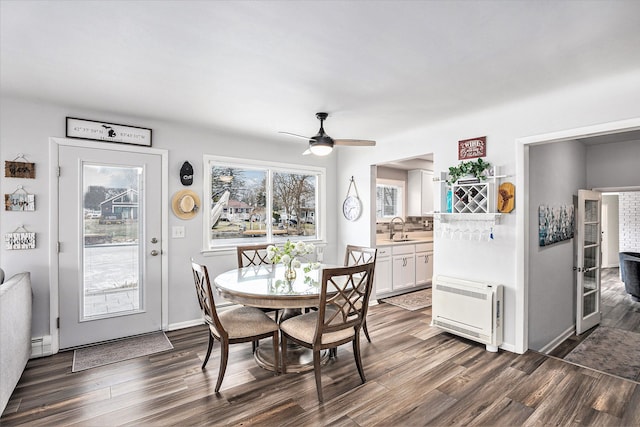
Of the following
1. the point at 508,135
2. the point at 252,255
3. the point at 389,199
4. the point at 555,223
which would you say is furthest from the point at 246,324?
the point at 389,199

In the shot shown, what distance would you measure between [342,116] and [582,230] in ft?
10.7

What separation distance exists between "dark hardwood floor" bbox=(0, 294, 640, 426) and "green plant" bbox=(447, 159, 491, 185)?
5.76 feet

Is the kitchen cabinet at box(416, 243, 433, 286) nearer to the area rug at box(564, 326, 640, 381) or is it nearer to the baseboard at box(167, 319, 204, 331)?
the area rug at box(564, 326, 640, 381)

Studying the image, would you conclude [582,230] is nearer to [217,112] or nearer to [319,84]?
[319,84]

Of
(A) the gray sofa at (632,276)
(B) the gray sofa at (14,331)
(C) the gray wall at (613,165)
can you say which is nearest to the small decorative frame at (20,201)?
(B) the gray sofa at (14,331)

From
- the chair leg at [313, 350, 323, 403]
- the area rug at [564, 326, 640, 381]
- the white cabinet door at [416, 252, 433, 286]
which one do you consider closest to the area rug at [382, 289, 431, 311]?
the white cabinet door at [416, 252, 433, 286]

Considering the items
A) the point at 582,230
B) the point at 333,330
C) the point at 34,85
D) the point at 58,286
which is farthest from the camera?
the point at 582,230

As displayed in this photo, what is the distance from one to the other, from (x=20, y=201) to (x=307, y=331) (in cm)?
286

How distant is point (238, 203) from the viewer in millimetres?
4262

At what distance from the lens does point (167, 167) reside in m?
3.63

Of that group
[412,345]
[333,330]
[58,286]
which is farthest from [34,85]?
[412,345]

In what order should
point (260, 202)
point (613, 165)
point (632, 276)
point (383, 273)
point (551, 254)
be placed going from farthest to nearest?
point (632, 276)
point (383, 273)
point (260, 202)
point (613, 165)
point (551, 254)

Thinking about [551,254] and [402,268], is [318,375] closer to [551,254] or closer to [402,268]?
[551,254]

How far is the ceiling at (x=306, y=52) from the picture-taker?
162cm
